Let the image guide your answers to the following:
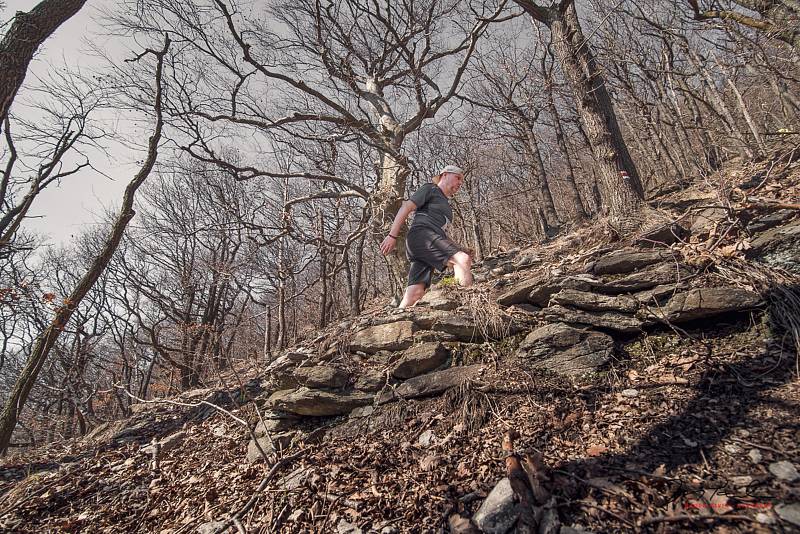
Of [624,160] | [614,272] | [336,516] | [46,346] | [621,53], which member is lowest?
[336,516]

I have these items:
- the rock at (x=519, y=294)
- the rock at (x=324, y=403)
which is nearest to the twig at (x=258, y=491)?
the rock at (x=324, y=403)

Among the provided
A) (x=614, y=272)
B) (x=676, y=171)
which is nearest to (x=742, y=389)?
(x=614, y=272)

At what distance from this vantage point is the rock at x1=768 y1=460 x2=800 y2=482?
5.06 ft

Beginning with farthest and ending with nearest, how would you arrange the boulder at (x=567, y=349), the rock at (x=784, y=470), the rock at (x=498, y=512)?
1. the boulder at (x=567, y=349)
2. the rock at (x=498, y=512)
3. the rock at (x=784, y=470)

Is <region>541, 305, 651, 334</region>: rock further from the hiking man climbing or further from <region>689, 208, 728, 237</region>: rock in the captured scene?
<region>689, 208, 728, 237</region>: rock

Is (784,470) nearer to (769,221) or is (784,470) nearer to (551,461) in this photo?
(551,461)

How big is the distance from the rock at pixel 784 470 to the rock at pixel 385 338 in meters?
2.79

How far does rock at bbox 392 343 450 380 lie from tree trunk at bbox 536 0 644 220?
144 inches

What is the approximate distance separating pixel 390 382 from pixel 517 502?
5.88 ft

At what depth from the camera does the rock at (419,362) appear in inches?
133

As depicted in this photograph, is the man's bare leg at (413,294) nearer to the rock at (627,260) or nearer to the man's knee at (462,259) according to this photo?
the man's knee at (462,259)

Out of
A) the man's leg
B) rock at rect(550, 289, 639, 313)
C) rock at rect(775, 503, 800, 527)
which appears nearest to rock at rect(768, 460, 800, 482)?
rock at rect(775, 503, 800, 527)

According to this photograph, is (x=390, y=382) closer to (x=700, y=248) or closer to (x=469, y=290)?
(x=469, y=290)

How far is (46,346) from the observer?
5.17m
